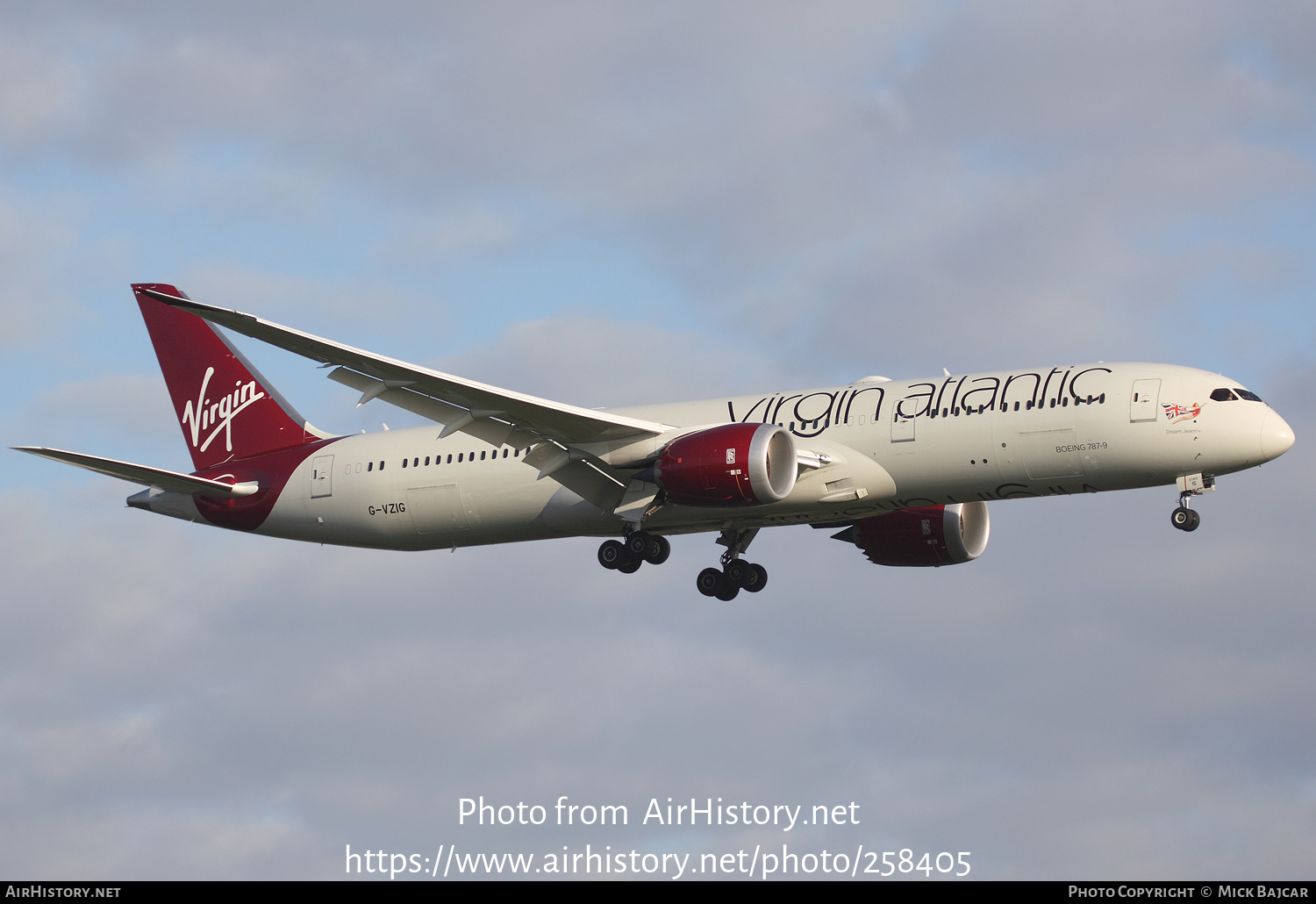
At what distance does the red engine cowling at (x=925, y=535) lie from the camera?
47531 mm

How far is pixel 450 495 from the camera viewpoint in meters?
45.2

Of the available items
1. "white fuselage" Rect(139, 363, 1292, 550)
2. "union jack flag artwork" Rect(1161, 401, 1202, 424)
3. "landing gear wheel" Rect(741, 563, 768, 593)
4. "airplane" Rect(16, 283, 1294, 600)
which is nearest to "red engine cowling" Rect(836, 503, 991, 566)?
"airplane" Rect(16, 283, 1294, 600)

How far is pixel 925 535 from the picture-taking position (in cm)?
4769

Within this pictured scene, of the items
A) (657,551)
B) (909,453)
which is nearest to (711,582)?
(657,551)

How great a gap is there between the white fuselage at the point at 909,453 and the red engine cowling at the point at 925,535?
15.7 ft

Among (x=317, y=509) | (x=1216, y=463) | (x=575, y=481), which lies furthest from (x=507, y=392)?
(x=1216, y=463)

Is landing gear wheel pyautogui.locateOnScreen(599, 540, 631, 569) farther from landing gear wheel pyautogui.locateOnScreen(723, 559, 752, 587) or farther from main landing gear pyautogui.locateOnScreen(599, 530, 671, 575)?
landing gear wheel pyautogui.locateOnScreen(723, 559, 752, 587)

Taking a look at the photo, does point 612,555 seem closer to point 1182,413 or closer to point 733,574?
point 733,574

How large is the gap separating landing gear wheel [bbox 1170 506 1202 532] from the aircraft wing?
12.7 metres

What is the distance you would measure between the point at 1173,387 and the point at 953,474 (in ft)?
18.0

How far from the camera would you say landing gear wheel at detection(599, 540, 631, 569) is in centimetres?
4406

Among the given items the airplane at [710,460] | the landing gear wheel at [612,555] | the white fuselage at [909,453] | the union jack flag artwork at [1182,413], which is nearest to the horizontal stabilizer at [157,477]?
the airplane at [710,460]

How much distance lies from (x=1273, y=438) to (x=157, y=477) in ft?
96.4

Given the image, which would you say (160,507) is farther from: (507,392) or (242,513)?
(507,392)
